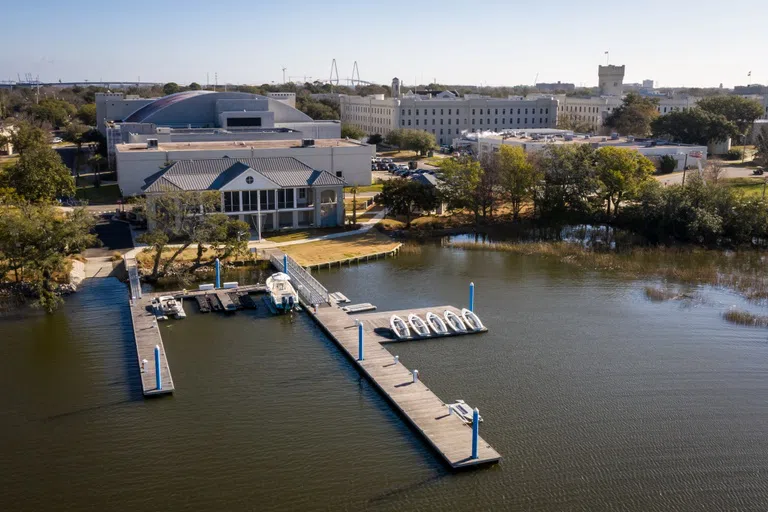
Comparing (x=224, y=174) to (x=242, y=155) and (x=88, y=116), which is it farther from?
(x=88, y=116)

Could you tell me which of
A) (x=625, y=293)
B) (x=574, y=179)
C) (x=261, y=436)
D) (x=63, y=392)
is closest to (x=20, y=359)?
(x=63, y=392)

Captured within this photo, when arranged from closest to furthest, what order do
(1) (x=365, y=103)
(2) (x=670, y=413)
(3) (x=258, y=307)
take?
(2) (x=670, y=413), (3) (x=258, y=307), (1) (x=365, y=103)

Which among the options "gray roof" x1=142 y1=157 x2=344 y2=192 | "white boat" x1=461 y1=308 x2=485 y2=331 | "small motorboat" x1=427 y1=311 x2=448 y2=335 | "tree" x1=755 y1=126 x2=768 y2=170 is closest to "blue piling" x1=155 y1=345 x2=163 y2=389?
"small motorboat" x1=427 y1=311 x2=448 y2=335

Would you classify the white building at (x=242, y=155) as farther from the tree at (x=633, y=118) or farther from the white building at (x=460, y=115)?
the tree at (x=633, y=118)

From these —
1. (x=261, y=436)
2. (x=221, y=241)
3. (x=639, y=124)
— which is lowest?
(x=261, y=436)

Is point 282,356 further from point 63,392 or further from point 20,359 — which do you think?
point 20,359

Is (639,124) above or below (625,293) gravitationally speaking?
above

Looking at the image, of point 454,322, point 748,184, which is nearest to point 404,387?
point 454,322
